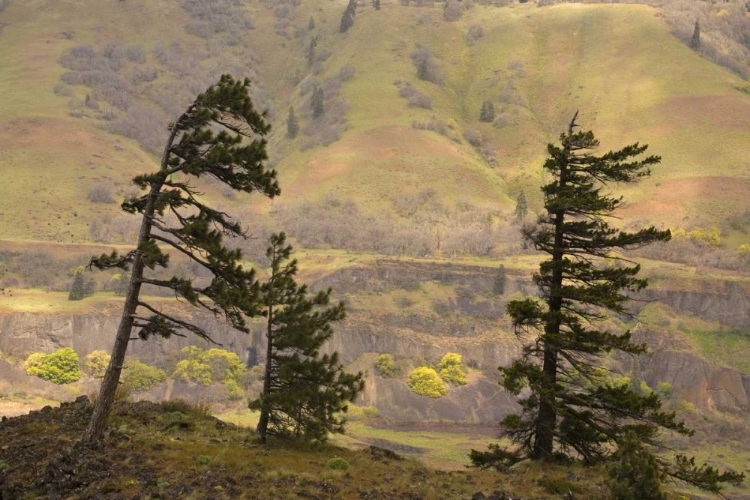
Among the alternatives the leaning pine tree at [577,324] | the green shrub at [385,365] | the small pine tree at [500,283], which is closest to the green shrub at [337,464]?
the leaning pine tree at [577,324]

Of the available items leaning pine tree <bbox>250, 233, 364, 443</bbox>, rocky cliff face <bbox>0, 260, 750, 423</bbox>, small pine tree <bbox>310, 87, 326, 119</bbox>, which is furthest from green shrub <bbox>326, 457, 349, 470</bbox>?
small pine tree <bbox>310, 87, 326, 119</bbox>

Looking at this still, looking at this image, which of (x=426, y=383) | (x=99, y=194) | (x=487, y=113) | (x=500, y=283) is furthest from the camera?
(x=487, y=113)

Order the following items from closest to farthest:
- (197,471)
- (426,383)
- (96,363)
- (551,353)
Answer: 1. (197,471)
2. (551,353)
3. (96,363)
4. (426,383)

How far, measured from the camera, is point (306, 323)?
963 inches

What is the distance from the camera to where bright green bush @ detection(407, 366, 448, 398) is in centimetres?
8750

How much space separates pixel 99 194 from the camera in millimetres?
139375

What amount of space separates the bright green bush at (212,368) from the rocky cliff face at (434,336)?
4685 millimetres

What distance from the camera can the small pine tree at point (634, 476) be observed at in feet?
48.6

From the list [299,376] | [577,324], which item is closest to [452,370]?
[299,376]

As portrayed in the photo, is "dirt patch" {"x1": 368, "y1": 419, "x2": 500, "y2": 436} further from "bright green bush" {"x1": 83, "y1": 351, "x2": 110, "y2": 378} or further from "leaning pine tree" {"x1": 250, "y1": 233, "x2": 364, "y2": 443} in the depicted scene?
"leaning pine tree" {"x1": 250, "y1": 233, "x2": 364, "y2": 443}

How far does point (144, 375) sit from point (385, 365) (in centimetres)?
3129

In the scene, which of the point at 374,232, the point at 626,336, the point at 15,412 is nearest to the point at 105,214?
the point at 374,232

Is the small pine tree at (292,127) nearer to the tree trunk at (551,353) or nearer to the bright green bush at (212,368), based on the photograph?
the bright green bush at (212,368)

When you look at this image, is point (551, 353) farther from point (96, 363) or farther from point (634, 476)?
point (96, 363)
